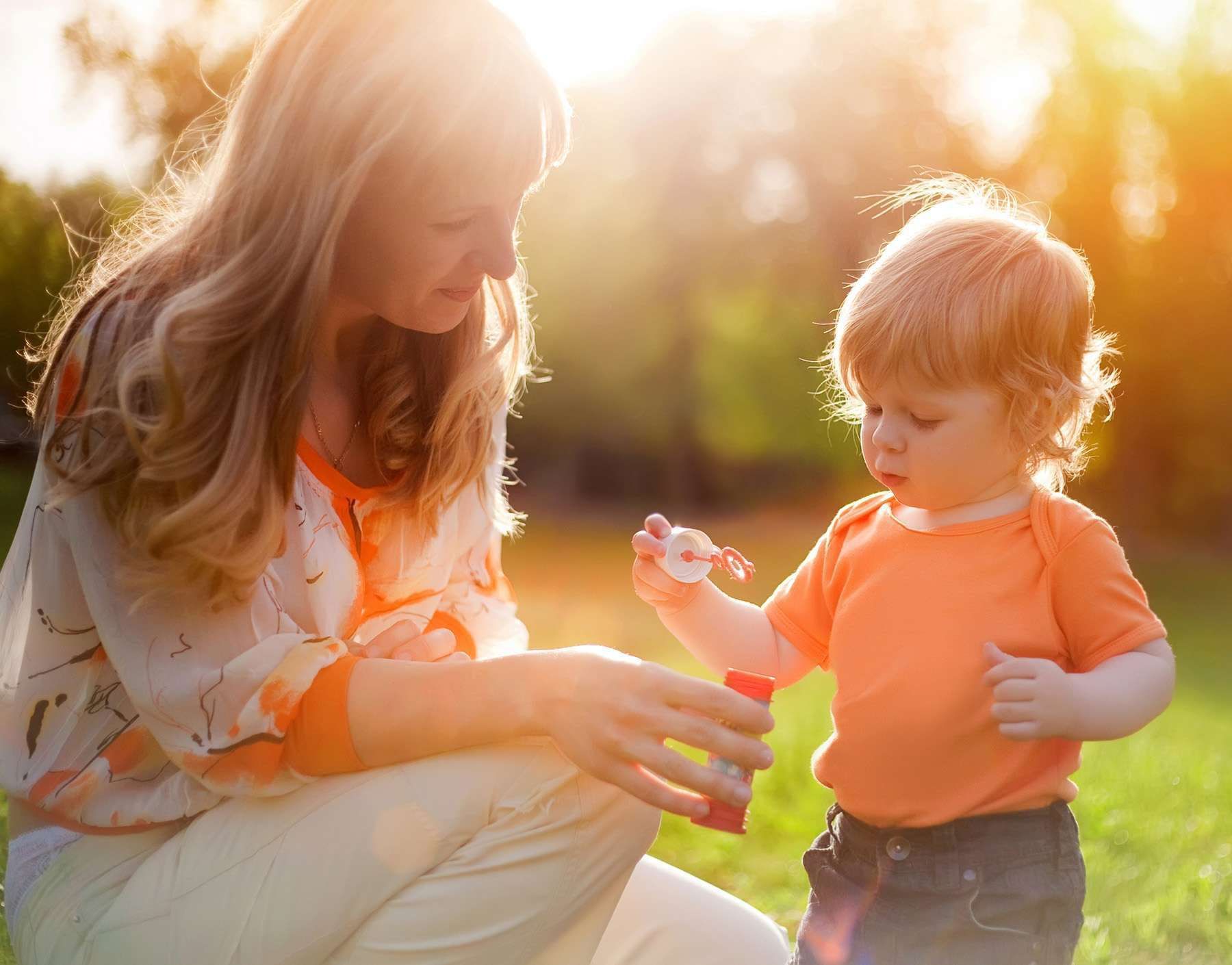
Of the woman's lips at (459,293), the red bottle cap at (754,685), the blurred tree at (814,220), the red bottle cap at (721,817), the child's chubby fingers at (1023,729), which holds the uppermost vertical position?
the blurred tree at (814,220)

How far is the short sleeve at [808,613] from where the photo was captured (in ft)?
6.87

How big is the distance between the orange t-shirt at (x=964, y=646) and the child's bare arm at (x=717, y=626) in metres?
0.16

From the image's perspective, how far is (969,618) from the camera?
6.12 ft

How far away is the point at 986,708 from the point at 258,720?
1.07 meters

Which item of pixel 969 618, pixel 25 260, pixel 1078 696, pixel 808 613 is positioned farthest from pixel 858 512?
pixel 25 260

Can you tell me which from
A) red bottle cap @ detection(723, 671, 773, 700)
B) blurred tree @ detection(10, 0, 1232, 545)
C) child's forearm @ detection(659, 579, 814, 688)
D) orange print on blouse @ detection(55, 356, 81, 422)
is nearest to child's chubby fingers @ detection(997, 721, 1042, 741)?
red bottle cap @ detection(723, 671, 773, 700)

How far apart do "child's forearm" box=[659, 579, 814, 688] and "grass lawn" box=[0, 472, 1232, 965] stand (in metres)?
1.00

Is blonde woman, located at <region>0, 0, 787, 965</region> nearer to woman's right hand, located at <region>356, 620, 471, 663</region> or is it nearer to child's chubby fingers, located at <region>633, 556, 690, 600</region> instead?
woman's right hand, located at <region>356, 620, 471, 663</region>

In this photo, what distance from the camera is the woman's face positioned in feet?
6.09

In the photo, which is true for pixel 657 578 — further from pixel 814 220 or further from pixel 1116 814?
pixel 814 220

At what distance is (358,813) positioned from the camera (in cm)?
159

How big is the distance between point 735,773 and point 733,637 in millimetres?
560

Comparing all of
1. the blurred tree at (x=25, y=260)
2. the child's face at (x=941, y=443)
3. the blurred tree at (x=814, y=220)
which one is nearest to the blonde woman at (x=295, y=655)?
the child's face at (x=941, y=443)

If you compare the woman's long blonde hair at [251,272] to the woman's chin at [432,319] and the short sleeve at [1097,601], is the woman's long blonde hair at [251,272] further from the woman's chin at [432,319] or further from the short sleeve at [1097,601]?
the short sleeve at [1097,601]
